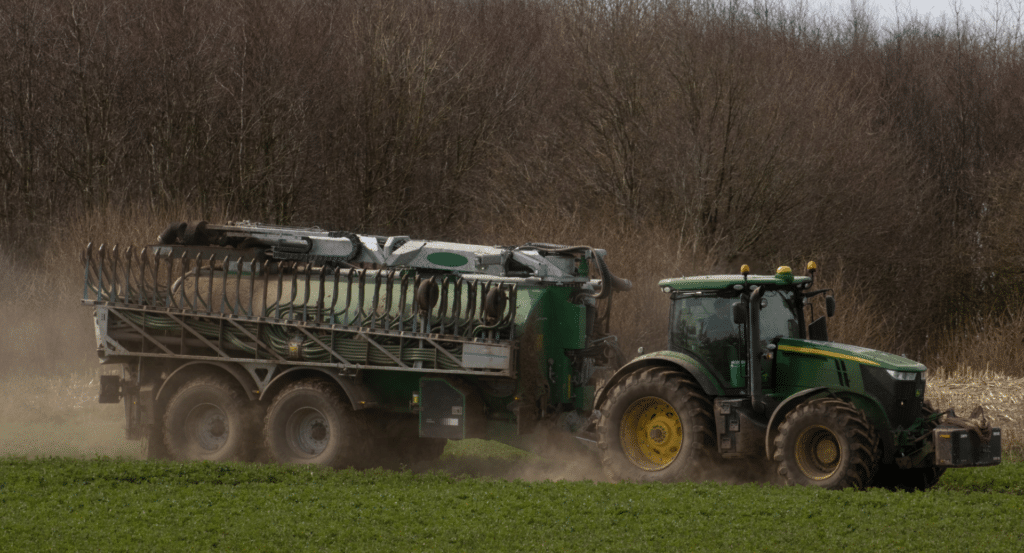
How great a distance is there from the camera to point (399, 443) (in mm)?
12820

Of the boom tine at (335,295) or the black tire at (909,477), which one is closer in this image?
the black tire at (909,477)

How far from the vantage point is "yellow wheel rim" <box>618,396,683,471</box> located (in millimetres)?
10609

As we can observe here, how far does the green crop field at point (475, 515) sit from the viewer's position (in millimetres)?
7859

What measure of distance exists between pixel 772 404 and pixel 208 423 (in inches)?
267

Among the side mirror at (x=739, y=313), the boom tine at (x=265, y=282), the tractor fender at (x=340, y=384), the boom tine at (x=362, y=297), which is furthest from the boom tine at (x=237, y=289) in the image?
the side mirror at (x=739, y=313)

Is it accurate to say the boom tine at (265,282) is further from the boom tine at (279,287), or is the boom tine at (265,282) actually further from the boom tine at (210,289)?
the boom tine at (210,289)

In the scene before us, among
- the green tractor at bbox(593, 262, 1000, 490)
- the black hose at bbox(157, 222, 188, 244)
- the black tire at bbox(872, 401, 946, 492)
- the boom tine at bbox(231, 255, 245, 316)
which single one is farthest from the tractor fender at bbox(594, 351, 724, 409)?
the black hose at bbox(157, 222, 188, 244)

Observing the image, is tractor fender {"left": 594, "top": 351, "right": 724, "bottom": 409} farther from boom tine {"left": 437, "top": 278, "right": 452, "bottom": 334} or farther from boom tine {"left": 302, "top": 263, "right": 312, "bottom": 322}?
boom tine {"left": 302, "top": 263, "right": 312, "bottom": 322}

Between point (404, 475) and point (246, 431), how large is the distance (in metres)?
2.45

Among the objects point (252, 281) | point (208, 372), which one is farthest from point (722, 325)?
point (208, 372)

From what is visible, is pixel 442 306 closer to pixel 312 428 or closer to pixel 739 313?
pixel 312 428

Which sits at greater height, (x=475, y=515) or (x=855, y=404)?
(x=855, y=404)

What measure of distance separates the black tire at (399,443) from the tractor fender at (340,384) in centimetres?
32

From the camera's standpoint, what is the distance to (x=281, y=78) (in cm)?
3344
